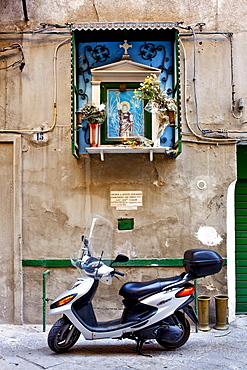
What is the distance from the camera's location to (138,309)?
567 cm

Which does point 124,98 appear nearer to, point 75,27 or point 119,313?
point 75,27

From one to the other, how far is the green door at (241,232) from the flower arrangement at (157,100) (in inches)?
65.2

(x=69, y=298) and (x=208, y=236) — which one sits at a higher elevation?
(x=208, y=236)

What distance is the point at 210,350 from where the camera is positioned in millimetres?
5887

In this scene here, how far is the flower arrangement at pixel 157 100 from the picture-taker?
6809mm

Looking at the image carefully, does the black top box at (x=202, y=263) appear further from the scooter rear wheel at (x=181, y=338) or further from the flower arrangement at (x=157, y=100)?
the flower arrangement at (x=157, y=100)

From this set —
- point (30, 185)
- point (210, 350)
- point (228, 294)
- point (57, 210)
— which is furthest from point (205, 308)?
point (30, 185)

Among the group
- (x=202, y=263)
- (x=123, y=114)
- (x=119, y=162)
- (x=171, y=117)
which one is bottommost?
(x=202, y=263)

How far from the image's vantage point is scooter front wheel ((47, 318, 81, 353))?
5.58 m

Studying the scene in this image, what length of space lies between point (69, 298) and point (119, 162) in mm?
2527

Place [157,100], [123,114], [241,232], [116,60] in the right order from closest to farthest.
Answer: [157,100] < [123,114] < [116,60] < [241,232]

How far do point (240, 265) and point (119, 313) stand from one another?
227 cm

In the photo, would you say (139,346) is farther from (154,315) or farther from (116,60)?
(116,60)

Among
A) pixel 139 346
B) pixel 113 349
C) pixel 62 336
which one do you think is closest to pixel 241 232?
pixel 139 346
